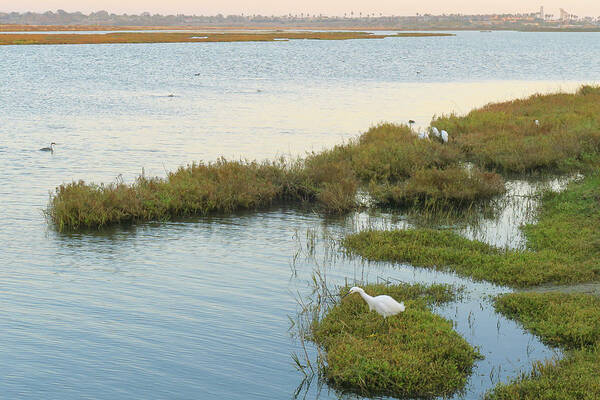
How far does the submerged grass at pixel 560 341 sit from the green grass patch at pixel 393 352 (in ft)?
2.39

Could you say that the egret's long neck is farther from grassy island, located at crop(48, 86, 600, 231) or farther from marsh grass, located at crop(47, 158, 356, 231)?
marsh grass, located at crop(47, 158, 356, 231)

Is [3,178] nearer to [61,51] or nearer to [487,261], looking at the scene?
[487,261]

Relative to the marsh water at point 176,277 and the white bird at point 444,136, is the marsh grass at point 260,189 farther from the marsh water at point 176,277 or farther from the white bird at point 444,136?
the white bird at point 444,136

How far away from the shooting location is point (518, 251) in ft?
46.5

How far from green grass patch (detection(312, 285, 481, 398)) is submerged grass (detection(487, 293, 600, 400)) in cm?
73

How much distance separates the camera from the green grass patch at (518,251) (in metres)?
12.7

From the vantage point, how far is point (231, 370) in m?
9.83

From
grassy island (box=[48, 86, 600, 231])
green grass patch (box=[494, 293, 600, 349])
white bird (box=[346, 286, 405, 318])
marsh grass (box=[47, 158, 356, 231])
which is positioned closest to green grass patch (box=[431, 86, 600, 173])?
grassy island (box=[48, 86, 600, 231])

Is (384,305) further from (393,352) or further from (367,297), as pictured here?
(393,352)

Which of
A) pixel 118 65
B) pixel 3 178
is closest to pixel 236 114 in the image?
pixel 3 178

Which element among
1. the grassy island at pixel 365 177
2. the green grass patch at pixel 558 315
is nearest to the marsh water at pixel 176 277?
the green grass patch at pixel 558 315

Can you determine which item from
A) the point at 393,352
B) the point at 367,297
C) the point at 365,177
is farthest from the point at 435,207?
the point at 393,352

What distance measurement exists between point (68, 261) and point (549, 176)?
1461 centimetres

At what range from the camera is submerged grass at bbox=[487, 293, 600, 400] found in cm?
850
